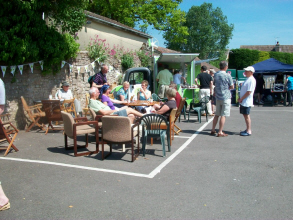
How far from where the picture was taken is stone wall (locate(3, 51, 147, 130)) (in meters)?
9.82

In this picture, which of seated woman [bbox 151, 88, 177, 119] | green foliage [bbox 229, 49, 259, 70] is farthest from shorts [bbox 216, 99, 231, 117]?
green foliage [bbox 229, 49, 259, 70]

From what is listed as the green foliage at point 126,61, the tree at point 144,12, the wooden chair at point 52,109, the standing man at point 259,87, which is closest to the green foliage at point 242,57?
the tree at point 144,12

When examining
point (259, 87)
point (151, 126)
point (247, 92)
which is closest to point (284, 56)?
point (259, 87)

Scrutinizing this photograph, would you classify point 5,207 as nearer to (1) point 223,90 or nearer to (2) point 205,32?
(1) point 223,90

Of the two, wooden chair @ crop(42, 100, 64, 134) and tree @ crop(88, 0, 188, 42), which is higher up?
tree @ crop(88, 0, 188, 42)

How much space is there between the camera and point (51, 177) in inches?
206

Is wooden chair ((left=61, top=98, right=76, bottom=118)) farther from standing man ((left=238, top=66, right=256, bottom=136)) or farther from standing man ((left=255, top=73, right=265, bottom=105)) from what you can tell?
standing man ((left=255, top=73, right=265, bottom=105))

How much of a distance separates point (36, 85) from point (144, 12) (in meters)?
23.5

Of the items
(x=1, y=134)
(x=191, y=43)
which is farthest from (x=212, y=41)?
(x=1, y=134)

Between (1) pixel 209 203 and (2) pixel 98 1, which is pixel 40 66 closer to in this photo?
(1) pixel 209 203

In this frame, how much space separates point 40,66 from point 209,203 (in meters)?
8.47

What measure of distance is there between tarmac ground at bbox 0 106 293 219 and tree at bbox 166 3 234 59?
2317 inches

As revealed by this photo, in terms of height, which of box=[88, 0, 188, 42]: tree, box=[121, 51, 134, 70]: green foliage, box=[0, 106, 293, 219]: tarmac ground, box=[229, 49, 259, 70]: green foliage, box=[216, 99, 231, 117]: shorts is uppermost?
box=[88, 0, 188, 42]: tree

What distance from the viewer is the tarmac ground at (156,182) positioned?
3.94 meters
